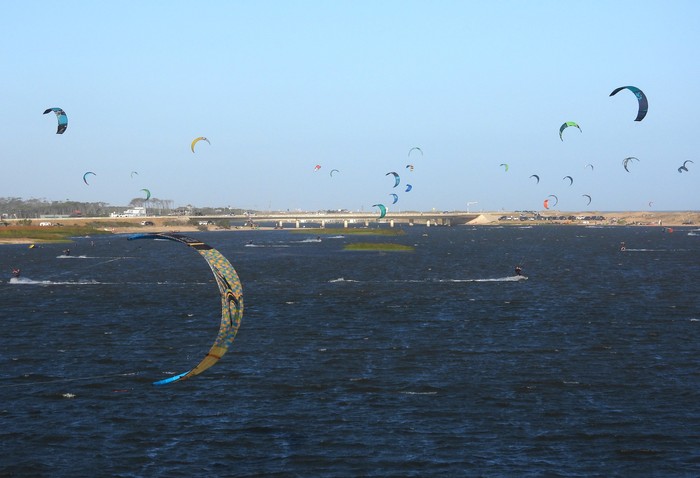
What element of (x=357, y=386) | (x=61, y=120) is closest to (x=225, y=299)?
(x=357, y=386)

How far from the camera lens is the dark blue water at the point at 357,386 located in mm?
28844

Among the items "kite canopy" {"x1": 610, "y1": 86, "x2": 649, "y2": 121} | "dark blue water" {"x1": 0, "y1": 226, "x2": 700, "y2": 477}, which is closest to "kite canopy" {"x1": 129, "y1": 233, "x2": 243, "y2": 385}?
"dark blue water" {"x1": 0, "y1": 226, "x2": 700, "y2": 477}

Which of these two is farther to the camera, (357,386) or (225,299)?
(357,386)

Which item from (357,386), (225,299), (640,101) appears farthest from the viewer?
(640,101)

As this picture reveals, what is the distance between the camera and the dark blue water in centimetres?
2884

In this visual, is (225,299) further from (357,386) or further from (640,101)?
(640,101)

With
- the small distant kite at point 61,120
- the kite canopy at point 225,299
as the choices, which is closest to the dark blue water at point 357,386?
the kite canopy at point 225,299

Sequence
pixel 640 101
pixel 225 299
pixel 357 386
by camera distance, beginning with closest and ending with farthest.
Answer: pixel 225 299 < pixel 357 386 < pixel 640 101

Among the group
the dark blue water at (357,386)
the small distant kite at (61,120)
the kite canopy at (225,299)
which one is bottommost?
the dark blue water at (357,386)

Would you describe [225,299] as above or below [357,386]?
above

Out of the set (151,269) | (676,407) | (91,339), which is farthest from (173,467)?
(151,269)

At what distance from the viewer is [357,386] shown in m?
39.1

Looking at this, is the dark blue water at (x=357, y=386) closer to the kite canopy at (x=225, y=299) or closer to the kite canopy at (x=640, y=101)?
the kite canopy at (x=225, y=299)

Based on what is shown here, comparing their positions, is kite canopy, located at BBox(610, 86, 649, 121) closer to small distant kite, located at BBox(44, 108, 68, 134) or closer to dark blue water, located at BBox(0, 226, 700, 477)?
dark blue water, located at BBox(0, 226, 700, 477)
